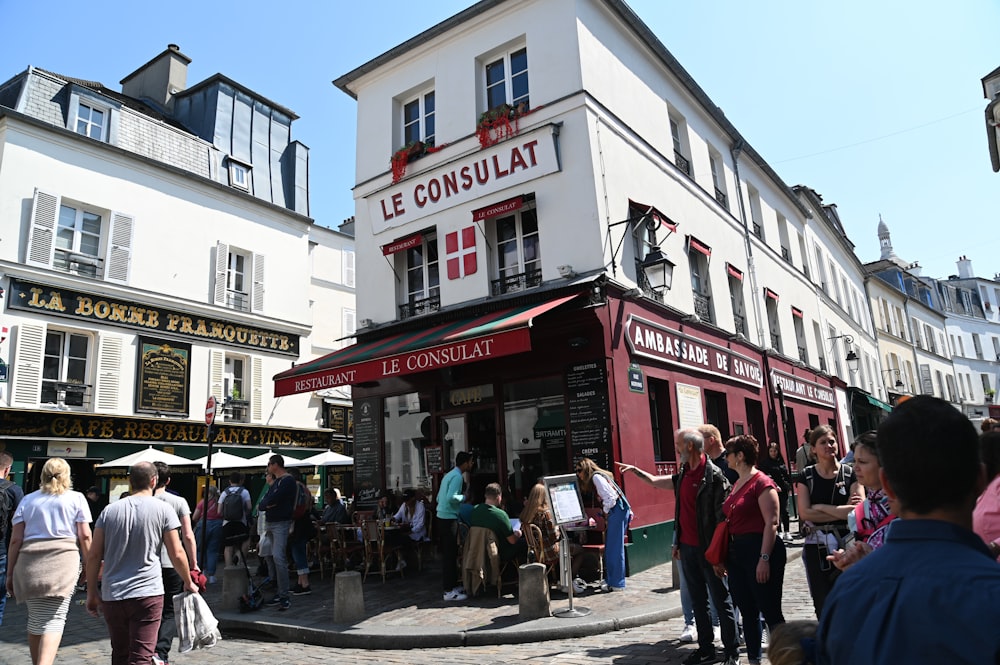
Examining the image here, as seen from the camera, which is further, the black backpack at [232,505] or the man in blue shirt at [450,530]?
the black backpack at [232,505]

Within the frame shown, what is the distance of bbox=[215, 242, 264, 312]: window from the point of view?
1891cm

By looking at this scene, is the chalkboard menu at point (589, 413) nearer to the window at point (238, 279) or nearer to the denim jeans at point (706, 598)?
the denim jeans at point (706, 598)

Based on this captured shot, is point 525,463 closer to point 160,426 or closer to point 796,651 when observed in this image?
point 796,651

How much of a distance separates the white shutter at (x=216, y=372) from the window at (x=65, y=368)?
302 cm

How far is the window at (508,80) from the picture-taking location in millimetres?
11367

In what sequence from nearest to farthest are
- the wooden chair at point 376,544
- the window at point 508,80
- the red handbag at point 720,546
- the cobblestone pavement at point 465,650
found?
the red handbag at point 720,546, the cobblestone pavement at point 465,650, the wooden chair at point 376,544, the window at point 508,80

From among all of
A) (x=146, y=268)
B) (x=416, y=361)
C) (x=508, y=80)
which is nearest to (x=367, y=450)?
(x=416, y=361)

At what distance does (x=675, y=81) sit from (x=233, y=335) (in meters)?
13.7

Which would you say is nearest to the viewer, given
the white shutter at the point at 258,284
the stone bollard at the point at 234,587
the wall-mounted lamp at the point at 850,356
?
the stone bollard at the point at 234,587

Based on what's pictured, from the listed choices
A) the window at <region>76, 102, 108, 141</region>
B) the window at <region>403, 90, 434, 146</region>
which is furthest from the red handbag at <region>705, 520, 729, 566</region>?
the window at <region>76, 102, 108, 141</region>

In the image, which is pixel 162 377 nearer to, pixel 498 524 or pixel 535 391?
pixel 535 391

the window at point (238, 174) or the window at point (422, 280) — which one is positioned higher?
the window at point (238, 174)

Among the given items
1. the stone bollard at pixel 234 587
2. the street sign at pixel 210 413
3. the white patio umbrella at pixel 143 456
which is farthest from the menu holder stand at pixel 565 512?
the white patio umbrella at pixel 143 456

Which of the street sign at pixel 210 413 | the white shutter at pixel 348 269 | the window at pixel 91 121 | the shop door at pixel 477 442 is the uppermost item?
the window at pixel 91 121
